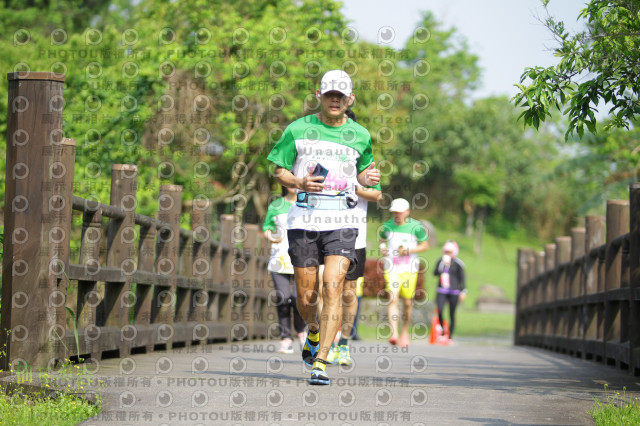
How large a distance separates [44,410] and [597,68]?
3880mm

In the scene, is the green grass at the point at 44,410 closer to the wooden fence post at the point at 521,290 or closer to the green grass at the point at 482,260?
the wooden fence post at the point at 521,290

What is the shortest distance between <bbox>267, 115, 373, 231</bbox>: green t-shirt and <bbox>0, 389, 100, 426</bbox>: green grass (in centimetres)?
221

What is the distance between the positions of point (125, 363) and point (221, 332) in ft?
15.5

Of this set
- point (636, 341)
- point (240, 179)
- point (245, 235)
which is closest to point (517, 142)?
point (240, 179)

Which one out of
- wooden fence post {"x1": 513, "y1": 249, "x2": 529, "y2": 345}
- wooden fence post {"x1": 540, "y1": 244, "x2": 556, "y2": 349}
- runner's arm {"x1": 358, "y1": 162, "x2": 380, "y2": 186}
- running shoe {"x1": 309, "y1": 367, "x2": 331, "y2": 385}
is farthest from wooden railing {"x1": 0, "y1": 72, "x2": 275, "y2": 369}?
wooden fence post {"x1": 513, "y1": 249, "x2": 529, "y2": 345}

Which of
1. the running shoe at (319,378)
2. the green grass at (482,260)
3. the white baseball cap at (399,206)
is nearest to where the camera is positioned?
the running shoe at (319,378)

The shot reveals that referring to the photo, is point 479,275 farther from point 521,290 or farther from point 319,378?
point 319,378

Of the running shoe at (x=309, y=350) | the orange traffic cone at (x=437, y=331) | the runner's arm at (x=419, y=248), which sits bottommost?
the orange traffic cone at (x=437, y=331)

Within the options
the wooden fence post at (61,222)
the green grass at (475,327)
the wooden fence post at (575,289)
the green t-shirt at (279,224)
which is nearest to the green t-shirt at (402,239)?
the wooden fence post at (575,289)

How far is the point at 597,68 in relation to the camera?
21.7 feet

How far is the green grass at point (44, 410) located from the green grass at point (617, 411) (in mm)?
2450

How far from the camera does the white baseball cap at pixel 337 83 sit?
6.89m

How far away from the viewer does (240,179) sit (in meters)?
24.8

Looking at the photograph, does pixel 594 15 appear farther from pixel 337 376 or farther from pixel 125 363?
pixel 125 363
